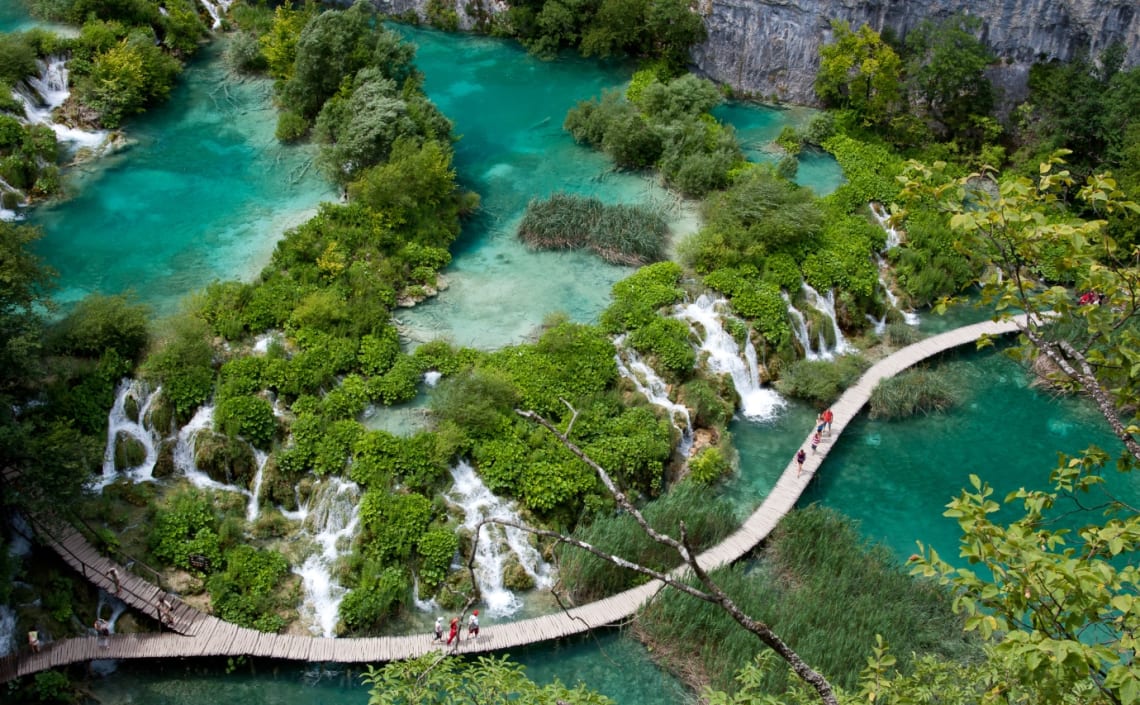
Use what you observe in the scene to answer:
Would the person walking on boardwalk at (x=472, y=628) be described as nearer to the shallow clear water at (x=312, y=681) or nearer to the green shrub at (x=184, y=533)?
the shallow clear water at (x=312, y=681)

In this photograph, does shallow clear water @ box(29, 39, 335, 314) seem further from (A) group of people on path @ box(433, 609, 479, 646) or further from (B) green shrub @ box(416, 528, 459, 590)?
(A) group of people on path @ box(433, 609, 479, 646)

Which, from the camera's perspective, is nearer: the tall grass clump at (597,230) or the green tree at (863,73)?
the tall grass clump at (597,230)

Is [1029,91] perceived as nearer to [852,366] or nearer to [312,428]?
[852,366]

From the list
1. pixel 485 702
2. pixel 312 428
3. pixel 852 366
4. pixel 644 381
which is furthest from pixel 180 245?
pixel 485 702

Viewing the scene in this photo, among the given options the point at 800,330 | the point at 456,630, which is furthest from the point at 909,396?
the point at 456,630

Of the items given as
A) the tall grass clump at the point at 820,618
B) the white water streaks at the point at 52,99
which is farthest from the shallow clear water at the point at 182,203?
the tall grass clump at the point at 820,618

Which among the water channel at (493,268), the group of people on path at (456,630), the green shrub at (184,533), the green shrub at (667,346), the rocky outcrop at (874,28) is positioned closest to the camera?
the group of people on path at (456,630)

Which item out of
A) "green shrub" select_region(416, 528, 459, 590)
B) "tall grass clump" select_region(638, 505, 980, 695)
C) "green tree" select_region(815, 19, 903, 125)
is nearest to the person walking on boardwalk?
"green shrub" select_region(416, 528, 459, 590)
